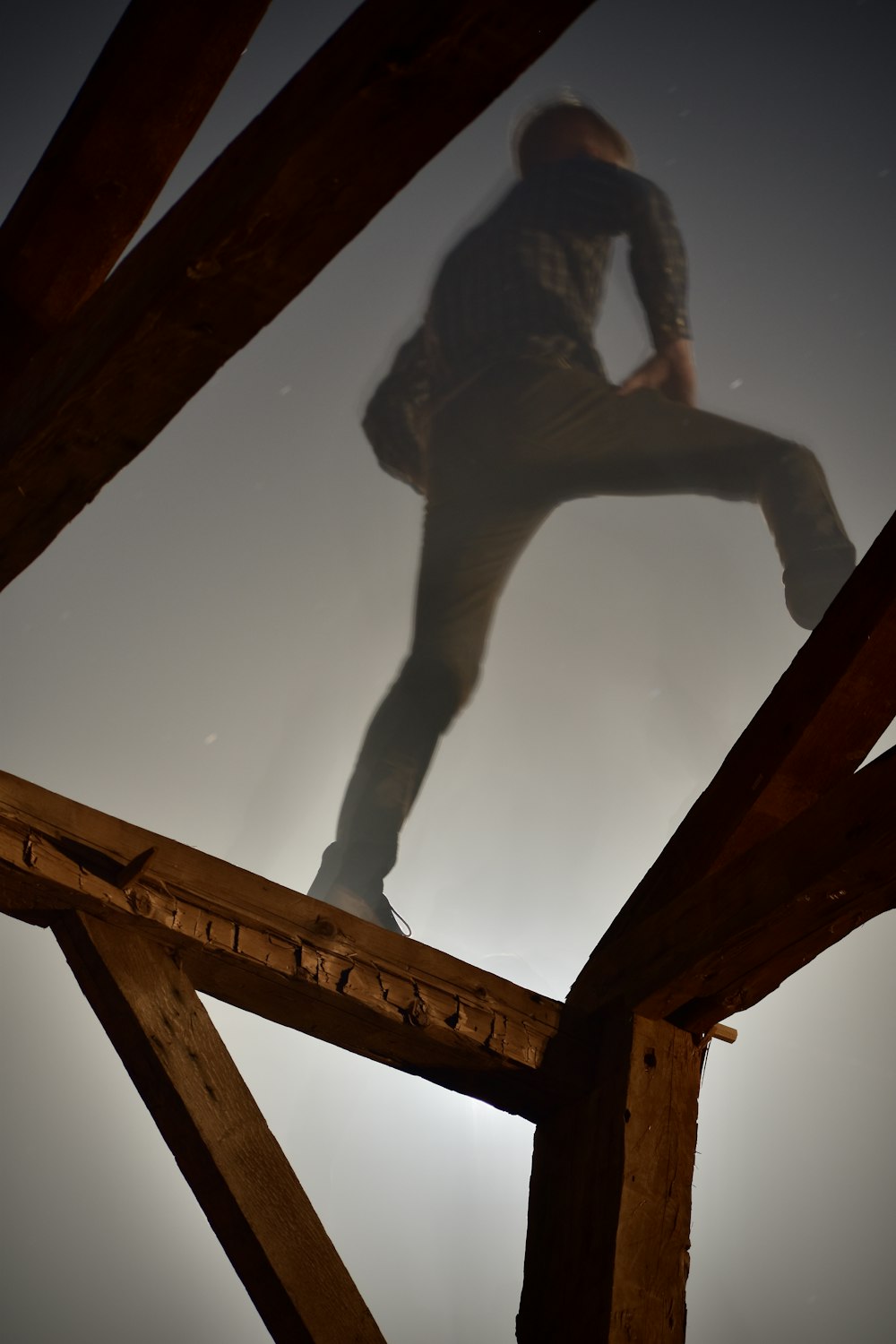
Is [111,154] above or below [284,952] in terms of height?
above

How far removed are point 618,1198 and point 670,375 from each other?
2525 mm

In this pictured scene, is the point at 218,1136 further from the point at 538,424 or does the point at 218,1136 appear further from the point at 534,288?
the point at 534,288

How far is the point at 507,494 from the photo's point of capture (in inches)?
139

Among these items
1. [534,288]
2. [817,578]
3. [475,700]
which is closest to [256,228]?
[817,578]

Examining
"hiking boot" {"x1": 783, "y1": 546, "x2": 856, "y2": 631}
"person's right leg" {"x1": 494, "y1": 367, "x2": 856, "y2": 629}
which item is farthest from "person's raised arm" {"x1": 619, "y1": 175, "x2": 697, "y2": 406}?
"hiking boot" {"x1": 783, "y1": 546, "x2": 856, "y2": 631}

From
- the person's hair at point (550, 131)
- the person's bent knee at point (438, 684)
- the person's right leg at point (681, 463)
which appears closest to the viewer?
the person's right leg at point (681, 463)

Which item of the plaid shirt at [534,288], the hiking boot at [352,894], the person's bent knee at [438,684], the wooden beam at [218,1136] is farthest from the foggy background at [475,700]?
the wooden beam at [218,1136]

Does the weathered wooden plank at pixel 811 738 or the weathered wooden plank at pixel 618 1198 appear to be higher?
the weathered wooden plank at pixel 811 738

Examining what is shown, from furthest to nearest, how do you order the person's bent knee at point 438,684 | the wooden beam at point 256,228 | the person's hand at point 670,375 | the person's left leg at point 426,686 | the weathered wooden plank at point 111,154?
the person's hand at point 670,375, the person's bent knee at point 438,684, the person's left leg at point 426,686, the weathered wooden plank at point 111,154, the wooden beam at point 256,228

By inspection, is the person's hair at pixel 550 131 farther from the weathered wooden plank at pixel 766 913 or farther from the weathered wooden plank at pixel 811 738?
the weathered wooden plank at pixel 766 913

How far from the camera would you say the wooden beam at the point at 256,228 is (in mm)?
730

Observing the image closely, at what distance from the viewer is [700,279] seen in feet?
12.7

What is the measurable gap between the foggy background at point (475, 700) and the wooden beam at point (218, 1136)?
8.20 feet

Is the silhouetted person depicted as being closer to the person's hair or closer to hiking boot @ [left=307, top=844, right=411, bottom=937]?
the person's hair
